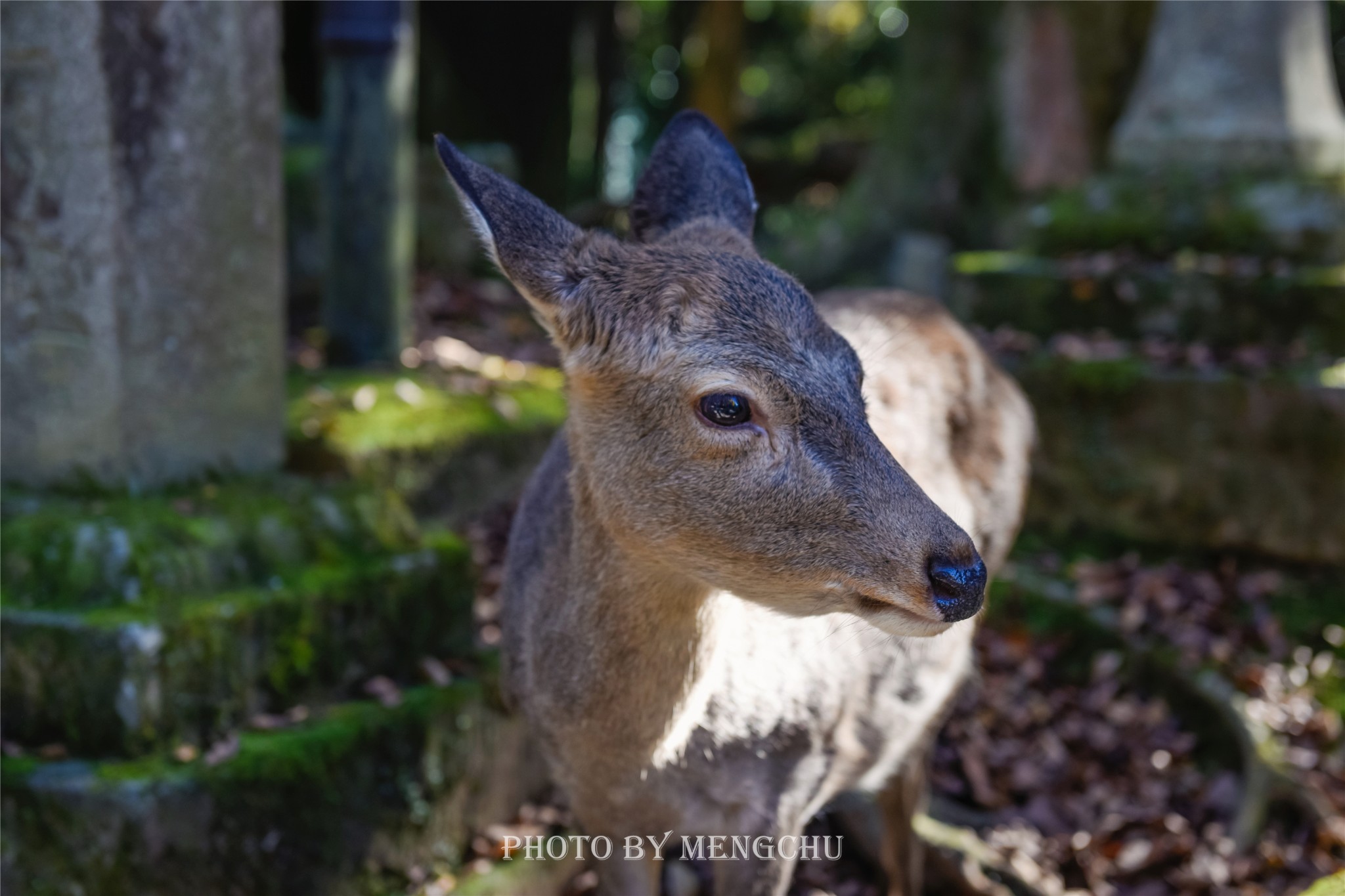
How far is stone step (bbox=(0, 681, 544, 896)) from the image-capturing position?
11.1ft

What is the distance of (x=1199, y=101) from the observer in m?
7.40

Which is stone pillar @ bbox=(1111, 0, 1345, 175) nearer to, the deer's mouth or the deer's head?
the deer's head

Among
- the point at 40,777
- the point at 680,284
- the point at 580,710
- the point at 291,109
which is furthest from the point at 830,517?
the point at 291,109

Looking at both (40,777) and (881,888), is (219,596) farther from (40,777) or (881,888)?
(881,888)

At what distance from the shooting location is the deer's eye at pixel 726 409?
2.61 m

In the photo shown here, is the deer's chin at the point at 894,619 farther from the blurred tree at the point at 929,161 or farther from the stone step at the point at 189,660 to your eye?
the blurred tree at the point at 929,161

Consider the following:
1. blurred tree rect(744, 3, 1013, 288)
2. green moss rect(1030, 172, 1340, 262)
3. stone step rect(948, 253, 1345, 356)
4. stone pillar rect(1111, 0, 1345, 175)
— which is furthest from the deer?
blurred tree rect(744, 3, 1013, 288)

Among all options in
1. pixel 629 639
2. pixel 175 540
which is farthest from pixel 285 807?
pixel 629 639

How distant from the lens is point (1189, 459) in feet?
20.9

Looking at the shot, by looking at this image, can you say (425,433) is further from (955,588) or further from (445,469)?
(955,588)

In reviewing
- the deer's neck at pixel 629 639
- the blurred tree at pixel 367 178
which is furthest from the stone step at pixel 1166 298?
the deer's neck at pixel 629 639

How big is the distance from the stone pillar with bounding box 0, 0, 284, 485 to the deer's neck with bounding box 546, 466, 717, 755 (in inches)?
70.0

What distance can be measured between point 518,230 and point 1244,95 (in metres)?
6.11

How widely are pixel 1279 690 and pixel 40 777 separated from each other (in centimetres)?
484
